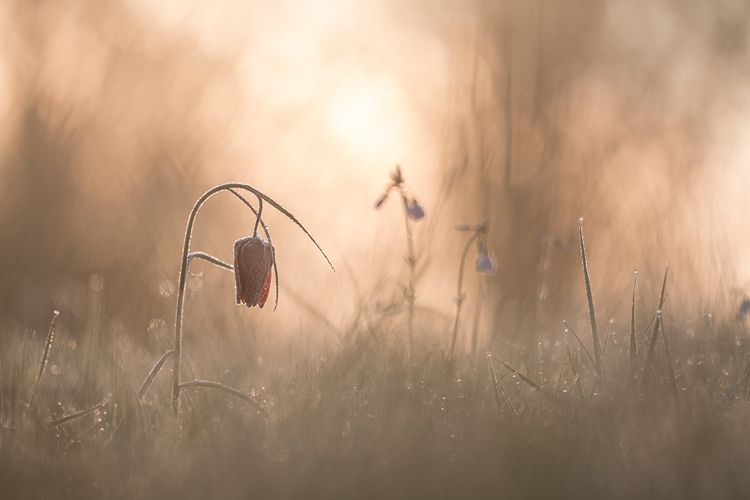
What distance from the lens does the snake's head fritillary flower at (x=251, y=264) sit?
1.68 m

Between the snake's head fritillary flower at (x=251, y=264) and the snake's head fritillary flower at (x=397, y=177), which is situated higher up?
the snake's head fritillary flower at (x=397, y=177)

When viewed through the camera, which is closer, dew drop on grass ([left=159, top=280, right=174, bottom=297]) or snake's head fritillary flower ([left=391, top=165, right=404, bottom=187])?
snake's head fritillary flower ([left=391, top=165, right=404, bottom=187])

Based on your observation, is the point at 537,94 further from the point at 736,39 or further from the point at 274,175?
the point at 274,175

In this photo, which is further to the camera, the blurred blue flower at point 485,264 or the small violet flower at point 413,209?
the small violet flower at point 413,209

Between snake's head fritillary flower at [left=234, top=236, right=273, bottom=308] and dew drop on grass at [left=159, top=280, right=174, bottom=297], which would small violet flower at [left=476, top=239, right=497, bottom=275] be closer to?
snake's head fritillary flower at [left=234, top=236, right=273, bottom=308]

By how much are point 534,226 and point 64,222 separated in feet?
13.7

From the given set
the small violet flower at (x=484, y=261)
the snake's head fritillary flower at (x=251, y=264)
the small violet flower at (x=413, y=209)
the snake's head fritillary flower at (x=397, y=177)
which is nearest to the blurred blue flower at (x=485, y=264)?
the small violet flower at (x=484, y=261)

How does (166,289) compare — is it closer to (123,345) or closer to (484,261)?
(123,345)

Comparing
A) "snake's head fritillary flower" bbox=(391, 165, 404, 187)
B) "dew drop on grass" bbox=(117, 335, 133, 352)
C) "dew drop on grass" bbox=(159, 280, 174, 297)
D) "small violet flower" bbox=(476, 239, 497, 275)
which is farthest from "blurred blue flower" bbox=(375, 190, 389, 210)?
"dew drop on grass" bbox=(117, 335, 133, 352)

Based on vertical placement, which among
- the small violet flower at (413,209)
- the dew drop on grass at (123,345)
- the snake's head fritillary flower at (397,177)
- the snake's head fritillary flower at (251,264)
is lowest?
the dew drop on grass at (123,345)

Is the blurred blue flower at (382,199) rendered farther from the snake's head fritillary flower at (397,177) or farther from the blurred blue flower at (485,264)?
the blurred blue flower at (485,264)

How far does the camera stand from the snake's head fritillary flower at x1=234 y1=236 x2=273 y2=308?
1680 mm

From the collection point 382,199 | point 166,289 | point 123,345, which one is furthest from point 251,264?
point 166,289

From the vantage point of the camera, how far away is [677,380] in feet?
4.74
